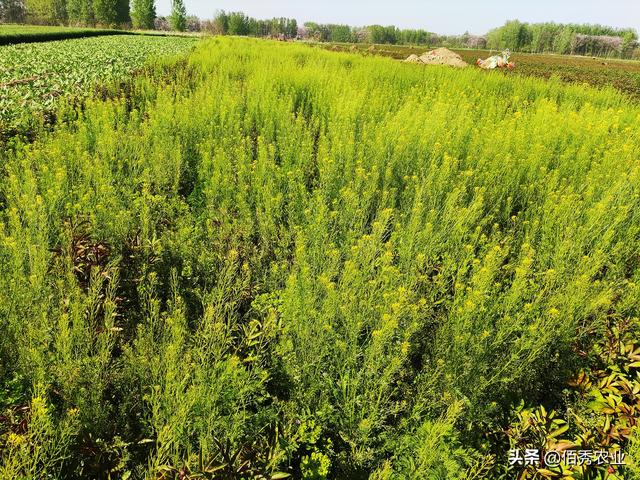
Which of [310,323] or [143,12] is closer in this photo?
[310,323]

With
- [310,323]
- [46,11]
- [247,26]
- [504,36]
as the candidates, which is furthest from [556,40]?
[310,323]

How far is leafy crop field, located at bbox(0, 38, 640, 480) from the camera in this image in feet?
5.41

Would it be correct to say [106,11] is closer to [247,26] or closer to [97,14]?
[97,14]

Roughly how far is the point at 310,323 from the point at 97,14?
71838 millimetres

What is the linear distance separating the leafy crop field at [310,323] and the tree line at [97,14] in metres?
68.3

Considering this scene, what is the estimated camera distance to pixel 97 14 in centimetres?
5594

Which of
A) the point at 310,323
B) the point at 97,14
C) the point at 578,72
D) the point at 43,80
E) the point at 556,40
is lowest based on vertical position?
the point at 310,323

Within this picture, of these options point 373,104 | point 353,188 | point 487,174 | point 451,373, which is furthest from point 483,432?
point 373,104

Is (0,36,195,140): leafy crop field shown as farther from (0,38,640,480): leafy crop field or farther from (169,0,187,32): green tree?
(169,0,187,32): green tree

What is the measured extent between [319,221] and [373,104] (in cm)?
350

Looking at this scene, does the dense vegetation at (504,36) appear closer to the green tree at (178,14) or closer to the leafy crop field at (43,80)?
the green tree at (178,14)

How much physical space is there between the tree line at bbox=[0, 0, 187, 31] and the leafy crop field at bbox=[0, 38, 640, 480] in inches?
2687

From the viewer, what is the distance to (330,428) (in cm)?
190

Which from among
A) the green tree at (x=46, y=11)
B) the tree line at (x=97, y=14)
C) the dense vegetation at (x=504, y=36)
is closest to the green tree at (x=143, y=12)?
the tree line at (x=97, y=14)
